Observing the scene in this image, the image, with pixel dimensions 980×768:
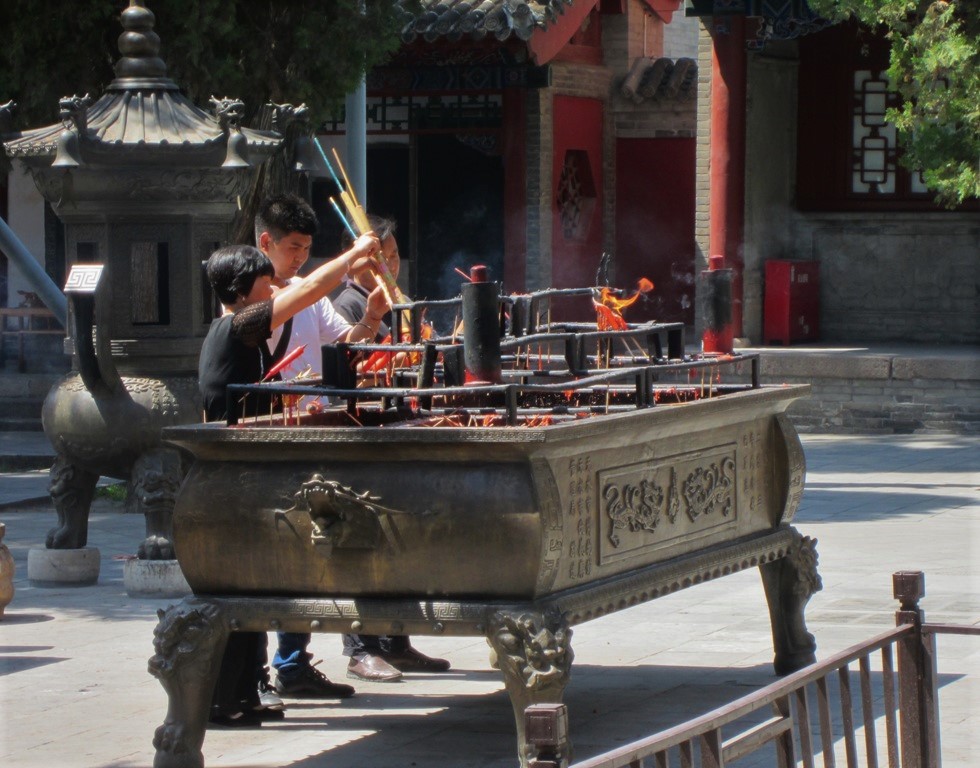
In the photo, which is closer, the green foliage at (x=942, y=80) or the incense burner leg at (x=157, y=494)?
the incense burner leg at (x=157, y=494)

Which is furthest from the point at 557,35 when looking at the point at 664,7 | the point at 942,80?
the point at 942,80

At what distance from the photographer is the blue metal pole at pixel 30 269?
10.2 meters

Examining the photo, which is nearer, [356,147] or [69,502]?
[69,502]

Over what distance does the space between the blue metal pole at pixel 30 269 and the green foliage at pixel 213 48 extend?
2233 millimetres

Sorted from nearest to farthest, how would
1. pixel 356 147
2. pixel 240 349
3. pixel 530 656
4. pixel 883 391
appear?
pixel 530 656
pixel 240 349
pixel 356 147
pixel 883 391

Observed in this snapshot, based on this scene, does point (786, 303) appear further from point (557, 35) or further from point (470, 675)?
point (470, 675)

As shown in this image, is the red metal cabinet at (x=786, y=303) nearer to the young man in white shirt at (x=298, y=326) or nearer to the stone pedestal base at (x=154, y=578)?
the stone pedestal base at (x=154, y=578)

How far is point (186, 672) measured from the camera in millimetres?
5309

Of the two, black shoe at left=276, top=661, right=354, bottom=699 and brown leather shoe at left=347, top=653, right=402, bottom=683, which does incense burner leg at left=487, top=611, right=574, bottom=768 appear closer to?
black shoe at left=276, top=661, right=354, bottom=699

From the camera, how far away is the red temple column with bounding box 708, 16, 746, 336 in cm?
1658

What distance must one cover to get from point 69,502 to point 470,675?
8.93 feet

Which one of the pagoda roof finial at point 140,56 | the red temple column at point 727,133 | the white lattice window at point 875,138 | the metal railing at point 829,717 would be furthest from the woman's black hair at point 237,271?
the white lattice window at point 875,138

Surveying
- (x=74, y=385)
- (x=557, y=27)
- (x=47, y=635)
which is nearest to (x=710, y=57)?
(x=557, y=27)

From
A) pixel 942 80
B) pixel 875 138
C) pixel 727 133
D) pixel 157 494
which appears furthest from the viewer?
pixel 875 138
